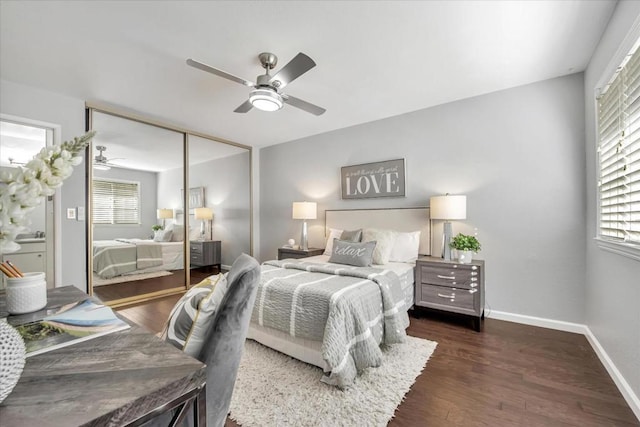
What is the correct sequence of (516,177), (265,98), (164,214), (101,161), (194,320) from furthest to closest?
(164,214)
(101,161)
(516,177)
(265,98)
(194,320)

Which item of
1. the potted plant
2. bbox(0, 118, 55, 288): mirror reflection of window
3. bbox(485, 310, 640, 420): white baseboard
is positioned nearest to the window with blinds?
bbox(0, 118, 55, 288): mirror reflection of window

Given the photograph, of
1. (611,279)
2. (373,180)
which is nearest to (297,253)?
(373,180)

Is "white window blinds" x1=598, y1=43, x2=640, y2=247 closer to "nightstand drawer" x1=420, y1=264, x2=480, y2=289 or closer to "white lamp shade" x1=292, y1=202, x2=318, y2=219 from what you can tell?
"nightstand drawer" x1=420, y1=264, x2=480, y2=289

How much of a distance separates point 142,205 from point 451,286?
4.17m

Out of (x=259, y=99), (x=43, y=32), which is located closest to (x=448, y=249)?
(x=259, y=99)

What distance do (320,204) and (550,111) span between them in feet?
10.1

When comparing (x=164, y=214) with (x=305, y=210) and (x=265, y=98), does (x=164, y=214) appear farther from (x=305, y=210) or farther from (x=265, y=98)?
(x=265, y=98)

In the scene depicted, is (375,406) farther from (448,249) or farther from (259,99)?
(259,99)

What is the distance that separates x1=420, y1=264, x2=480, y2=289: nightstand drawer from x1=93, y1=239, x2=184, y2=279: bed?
354cm

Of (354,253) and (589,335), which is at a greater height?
(354,253)

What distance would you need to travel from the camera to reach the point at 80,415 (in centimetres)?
53

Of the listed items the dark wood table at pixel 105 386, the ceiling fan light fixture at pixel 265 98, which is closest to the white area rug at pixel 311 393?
the dark wood table at pixel 105 386

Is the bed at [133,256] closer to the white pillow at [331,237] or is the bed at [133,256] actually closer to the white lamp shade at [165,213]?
the white lamp shade at [165,213]

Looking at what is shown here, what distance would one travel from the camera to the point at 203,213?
4.59 meters
